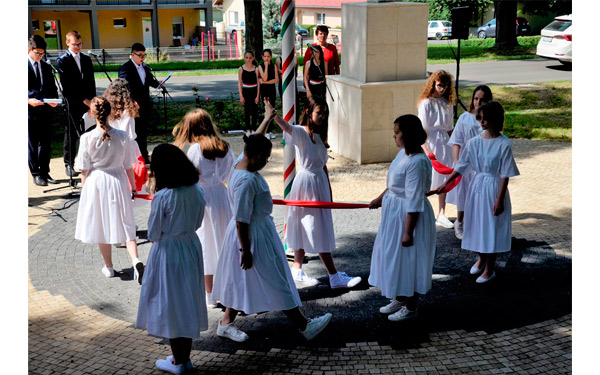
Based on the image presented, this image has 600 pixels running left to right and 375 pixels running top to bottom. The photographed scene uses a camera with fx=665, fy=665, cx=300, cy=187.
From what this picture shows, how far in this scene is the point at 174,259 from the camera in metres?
5.14

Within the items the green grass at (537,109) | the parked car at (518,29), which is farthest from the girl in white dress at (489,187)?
the parked car at (518,29)

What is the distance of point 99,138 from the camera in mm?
6934

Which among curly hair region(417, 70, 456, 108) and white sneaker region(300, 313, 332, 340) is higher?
curly hair region(417, 70, 456, 108)

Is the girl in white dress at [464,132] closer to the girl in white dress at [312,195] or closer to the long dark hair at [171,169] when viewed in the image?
the girl in white dress at [312,195]

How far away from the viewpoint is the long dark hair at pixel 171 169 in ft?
16.6

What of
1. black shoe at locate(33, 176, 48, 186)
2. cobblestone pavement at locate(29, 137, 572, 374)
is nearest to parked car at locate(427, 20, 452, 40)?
black shoe at locate(33, 176, 48, 186)

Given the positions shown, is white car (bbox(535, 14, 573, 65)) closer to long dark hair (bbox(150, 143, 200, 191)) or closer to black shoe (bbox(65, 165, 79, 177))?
black shoe (bbox(65, 165, 79, 177))

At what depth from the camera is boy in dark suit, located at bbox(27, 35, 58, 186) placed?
10.4 m

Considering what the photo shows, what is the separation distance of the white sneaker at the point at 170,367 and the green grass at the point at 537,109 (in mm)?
11375

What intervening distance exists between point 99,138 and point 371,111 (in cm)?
641

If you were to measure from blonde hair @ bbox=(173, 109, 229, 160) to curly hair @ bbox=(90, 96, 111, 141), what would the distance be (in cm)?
107

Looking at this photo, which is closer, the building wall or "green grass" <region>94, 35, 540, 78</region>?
"green grass" <region>94, 35, 540, 78</region>

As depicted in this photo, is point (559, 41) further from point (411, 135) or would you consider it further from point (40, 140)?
point (411, 135)

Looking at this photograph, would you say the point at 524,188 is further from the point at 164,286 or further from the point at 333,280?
the point at 164,286
